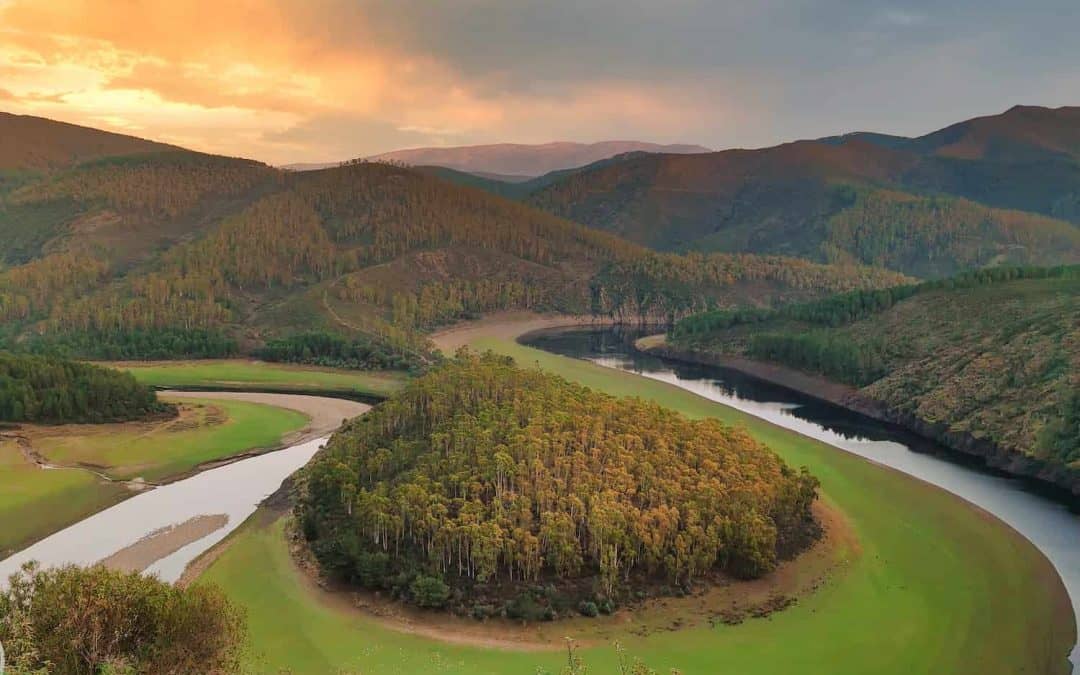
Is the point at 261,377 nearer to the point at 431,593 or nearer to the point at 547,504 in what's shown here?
the point at 547,504

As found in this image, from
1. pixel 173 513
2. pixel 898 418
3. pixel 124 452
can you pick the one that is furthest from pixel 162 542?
pixel 898 418

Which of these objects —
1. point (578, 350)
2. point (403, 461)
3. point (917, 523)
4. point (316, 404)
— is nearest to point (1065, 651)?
point (917, 523)

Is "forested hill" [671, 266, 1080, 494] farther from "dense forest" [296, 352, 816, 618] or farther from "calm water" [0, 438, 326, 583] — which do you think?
"calm water" [0, 438, 326, 583]

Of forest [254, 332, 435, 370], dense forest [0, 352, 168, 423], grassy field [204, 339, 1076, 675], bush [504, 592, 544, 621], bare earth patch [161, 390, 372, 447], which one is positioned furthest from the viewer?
forest [254, 332, 435, 370]

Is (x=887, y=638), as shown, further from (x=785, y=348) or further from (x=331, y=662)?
(x=785, y=348)

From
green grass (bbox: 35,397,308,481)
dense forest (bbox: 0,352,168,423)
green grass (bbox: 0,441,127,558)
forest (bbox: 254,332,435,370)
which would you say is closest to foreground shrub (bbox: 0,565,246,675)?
green grass (bbox: 0,441,127,558)

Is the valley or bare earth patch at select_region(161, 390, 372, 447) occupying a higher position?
the valley

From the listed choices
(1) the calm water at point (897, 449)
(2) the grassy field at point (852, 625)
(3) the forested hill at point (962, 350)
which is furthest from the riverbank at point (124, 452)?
(3) the forested hill at point (962, 350)
